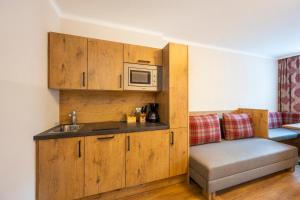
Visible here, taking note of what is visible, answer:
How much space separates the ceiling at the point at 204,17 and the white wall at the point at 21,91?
0.68 meters

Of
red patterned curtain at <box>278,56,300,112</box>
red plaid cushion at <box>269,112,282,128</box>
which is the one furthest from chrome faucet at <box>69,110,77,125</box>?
red patterned curtain at <box>278,56,300,112</box>

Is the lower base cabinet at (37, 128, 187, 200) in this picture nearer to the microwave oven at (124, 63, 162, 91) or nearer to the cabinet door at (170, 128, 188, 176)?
the cabinet door at (170, 128, 188, 176)

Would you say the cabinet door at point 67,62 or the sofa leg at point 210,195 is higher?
the cabinet door at point 67,62

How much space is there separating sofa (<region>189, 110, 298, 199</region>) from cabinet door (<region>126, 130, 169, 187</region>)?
446 millimetres

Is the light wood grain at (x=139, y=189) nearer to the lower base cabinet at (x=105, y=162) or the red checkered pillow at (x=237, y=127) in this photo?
the lower base cabinet at (x=105, y=162)

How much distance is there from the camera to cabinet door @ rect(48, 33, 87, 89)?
157 centimetres

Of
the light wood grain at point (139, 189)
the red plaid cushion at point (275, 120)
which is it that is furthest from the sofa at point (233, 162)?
the red plaid cushion at point (275, 120)

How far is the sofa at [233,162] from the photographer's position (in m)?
1.59

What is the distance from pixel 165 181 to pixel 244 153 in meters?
1.17

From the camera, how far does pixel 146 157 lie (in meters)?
1.72

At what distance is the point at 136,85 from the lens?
1.93 meters

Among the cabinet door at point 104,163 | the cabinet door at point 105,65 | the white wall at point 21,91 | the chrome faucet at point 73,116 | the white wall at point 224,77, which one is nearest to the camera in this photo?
the white wall at point 21,91

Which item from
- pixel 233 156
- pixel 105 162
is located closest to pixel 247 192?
pixel 233 156

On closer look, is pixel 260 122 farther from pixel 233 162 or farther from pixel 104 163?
pixel 104 163
